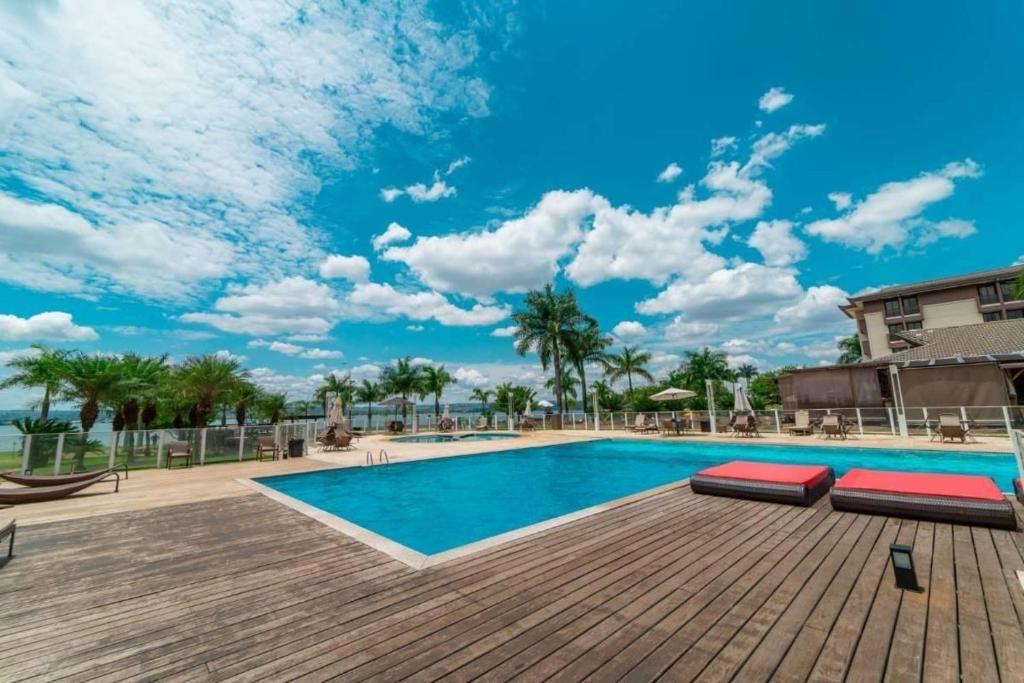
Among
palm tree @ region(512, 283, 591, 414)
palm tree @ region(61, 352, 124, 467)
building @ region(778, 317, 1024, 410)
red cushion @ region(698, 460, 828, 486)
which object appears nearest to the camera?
red cushion @ region(698, 460, 828, 486)

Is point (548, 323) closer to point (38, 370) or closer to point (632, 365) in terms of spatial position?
point (632, 365)

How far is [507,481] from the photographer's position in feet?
36.4

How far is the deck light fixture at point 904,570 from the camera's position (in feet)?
9.16

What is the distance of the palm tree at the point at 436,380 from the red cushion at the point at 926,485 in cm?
3578

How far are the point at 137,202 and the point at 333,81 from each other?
7.42 meters

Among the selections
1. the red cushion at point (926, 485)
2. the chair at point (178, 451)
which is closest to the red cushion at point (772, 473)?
the red cushion at point (926, 485)

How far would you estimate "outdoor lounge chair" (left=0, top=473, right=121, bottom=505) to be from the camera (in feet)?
21.3

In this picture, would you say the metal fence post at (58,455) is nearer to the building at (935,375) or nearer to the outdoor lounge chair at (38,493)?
the outdoor lounge chair at (38,493)

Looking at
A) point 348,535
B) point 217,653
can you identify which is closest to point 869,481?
point 348,535

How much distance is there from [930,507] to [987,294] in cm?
4702

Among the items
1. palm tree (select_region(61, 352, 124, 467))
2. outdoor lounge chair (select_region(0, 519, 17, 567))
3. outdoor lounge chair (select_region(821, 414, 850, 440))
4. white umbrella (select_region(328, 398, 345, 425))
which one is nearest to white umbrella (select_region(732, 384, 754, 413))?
outdoor lounge chair (select_region(821, 414, 850, 440))

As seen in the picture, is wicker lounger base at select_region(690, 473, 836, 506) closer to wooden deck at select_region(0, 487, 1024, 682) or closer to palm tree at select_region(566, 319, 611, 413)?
wooden deck at select_region(0, 487, 1024, 682)

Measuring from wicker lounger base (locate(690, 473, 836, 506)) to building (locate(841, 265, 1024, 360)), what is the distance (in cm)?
3676

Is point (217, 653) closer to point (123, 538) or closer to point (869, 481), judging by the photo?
point (123, 538)
